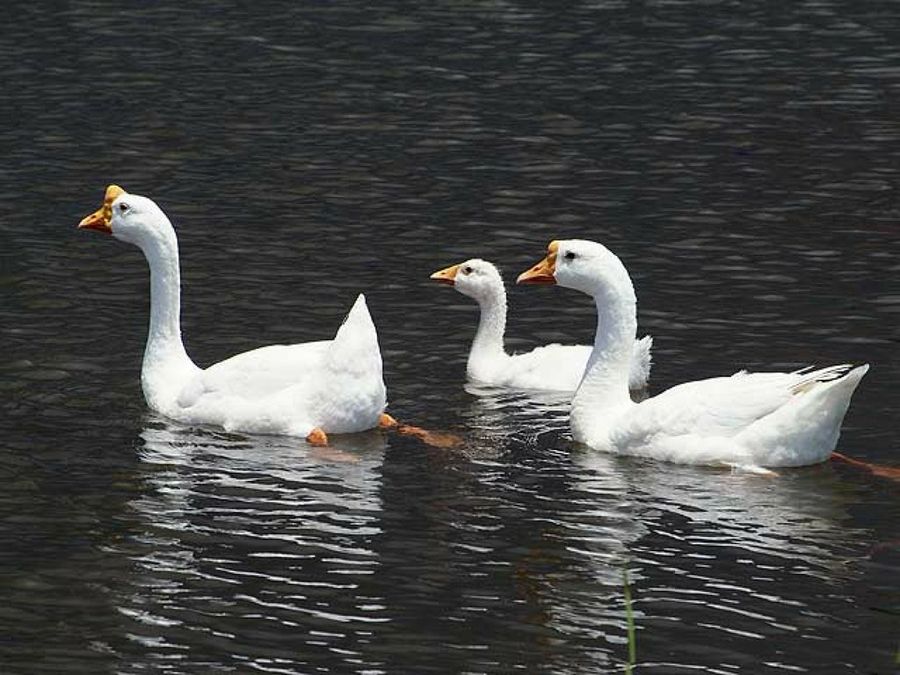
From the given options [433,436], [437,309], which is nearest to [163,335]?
[433,436]

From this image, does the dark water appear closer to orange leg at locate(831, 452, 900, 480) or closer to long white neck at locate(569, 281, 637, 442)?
orange leg at locate(831, 452, 900, 480)

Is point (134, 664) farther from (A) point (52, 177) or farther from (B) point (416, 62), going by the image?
(B) point (416, 62)

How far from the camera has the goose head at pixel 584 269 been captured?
1862 cm

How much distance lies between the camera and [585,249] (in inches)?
739

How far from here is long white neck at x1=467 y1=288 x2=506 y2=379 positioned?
2083 centimetres

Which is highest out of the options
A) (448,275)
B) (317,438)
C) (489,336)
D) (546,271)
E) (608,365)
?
(546,271)

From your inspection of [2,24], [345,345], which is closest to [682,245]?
[345,345]

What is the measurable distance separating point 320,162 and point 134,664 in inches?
682

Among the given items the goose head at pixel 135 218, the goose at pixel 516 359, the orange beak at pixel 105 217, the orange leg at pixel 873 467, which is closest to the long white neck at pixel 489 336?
the goose at pixel 516 359

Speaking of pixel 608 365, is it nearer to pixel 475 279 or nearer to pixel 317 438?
pixel 317 438

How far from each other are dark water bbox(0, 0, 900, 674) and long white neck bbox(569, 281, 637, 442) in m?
0.47

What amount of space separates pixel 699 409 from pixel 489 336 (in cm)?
417

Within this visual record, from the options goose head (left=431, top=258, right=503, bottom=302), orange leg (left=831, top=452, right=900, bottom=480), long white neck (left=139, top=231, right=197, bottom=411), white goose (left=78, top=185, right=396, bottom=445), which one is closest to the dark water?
orange leg (left=831, top=452, right=900, bottom=480)

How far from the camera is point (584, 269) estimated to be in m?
18.7
